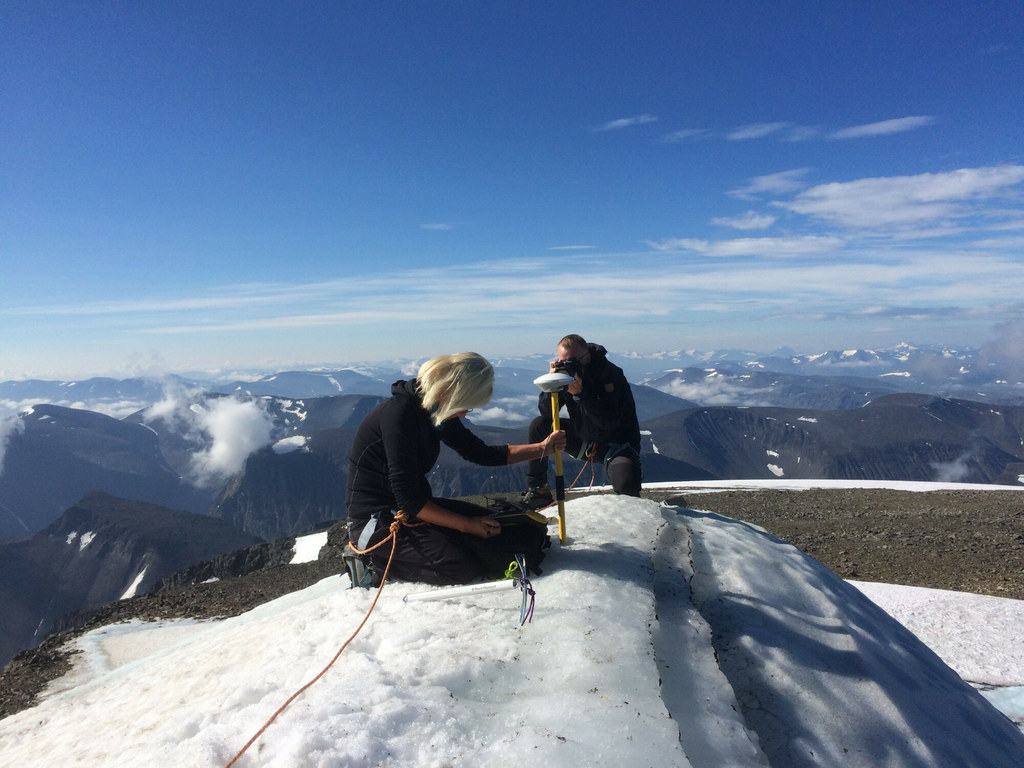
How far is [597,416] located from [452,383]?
14.2 feet

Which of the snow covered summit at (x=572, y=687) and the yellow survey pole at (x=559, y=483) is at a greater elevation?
the yellow survey pole at (x=559, y=483)

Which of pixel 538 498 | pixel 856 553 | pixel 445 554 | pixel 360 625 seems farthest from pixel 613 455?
pixel 856 553

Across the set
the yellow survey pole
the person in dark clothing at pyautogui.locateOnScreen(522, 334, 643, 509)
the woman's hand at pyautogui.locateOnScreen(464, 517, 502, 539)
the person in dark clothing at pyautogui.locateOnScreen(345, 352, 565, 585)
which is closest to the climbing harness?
the person in dark clothing at pyautogui.locateOnScreen(345, 352, 565, 585)

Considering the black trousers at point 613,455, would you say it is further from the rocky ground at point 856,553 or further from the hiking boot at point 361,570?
the rocky ground at point 856,553

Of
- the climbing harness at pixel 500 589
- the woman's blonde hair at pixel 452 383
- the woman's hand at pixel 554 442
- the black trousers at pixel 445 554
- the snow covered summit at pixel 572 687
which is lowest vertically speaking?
the snow covered summit at pixel 572 687

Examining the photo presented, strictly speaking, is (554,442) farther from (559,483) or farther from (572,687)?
(572,687)

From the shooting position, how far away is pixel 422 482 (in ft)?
20.6

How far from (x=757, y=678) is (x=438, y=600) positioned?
2.98 m

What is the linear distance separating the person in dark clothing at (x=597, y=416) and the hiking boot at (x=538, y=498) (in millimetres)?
322

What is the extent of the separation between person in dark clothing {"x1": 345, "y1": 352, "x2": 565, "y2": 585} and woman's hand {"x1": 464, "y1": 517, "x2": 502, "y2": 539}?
0.4 inches

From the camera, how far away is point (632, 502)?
8.95 metres

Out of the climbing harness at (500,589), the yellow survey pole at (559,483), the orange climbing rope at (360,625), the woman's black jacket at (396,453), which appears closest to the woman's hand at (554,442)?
the yellow survey pole at (559,483)

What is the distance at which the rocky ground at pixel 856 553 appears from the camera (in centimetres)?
1354

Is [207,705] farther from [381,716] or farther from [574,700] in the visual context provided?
[574,700]
